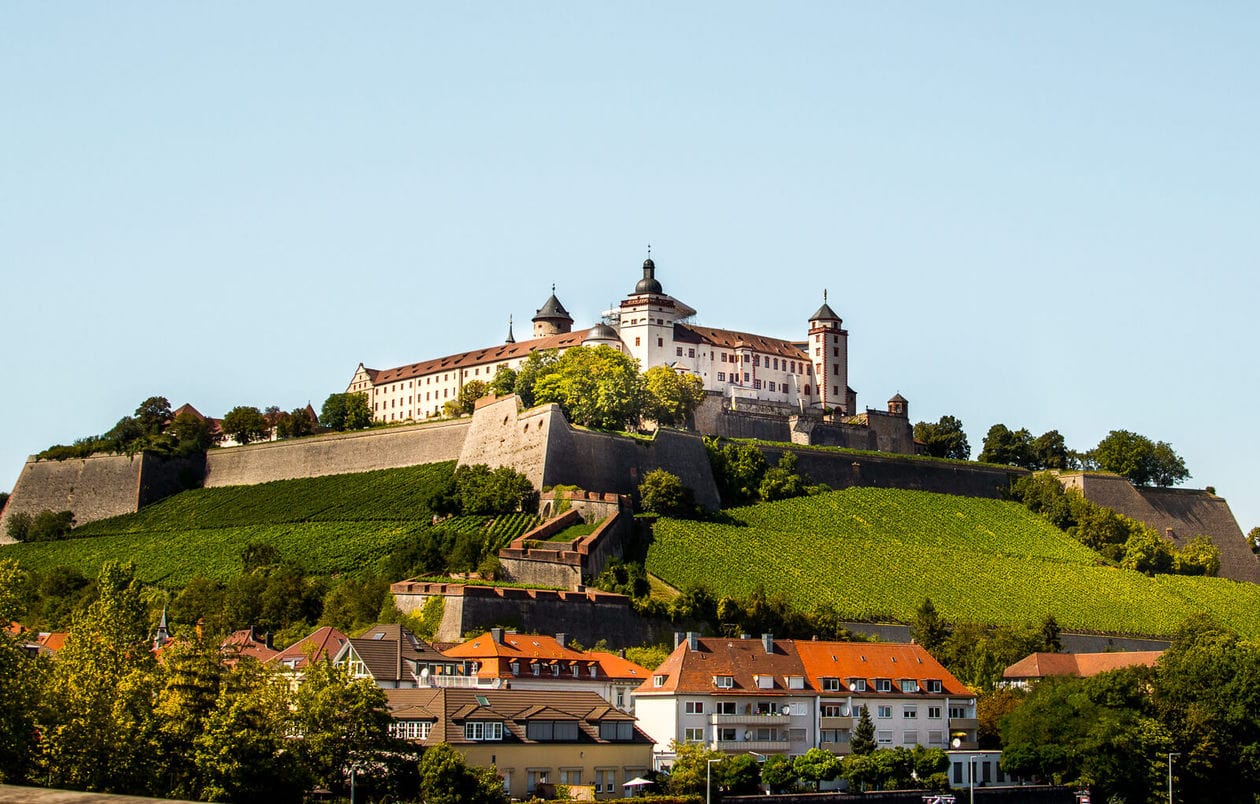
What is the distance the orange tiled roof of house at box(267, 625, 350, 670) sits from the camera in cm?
5111

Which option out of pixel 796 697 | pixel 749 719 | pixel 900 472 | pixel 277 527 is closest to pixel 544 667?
pixel 749 719

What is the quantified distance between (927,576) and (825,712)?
2752cm

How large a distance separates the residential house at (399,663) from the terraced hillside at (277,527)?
62.3 ft

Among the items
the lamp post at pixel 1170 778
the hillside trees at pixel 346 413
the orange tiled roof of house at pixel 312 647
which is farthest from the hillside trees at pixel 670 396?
the lamp post at pixel 1170 778

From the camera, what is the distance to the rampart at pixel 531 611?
59.1m

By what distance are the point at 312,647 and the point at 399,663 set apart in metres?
4.88

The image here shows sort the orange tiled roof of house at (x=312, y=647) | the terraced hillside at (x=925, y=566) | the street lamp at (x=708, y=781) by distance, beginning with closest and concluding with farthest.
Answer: the street lamp at (x=708, y=781) → the orange tiled roof of house at (x=312, y=647) → the terraced hillside at (x=925, y=566)

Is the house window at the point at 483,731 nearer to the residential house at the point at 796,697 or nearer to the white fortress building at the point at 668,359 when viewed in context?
the residential house at the point at 796,697

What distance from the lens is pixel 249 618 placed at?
63.3m

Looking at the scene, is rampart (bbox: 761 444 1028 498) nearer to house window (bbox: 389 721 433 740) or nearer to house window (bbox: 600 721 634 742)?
house window (bbox: 600 721 634 742)

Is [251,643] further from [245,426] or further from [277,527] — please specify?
[245,426]

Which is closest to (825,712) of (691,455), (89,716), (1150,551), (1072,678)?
(1072,678)

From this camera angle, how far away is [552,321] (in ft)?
351

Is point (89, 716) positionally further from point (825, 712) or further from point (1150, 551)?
point (1150, 551)
